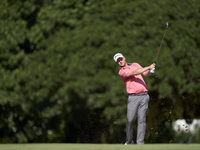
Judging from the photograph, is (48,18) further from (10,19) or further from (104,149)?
(104,149)

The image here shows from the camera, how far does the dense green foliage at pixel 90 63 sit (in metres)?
8.91

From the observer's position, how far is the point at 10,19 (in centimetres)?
991

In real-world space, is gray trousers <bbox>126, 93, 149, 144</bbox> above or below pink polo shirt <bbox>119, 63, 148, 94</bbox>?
below

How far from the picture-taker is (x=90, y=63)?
8.98 meters

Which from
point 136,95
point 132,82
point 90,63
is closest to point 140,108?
point 136,95

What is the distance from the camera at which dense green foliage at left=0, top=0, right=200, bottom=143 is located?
→ 8914 millimetres

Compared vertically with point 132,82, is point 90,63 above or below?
below

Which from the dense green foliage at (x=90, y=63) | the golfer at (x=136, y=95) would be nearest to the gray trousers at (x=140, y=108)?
the golfer at (x=136, y=95)

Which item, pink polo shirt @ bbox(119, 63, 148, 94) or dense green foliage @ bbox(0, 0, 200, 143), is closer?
pink polo shirt @ bbox(119, 63, 148, 94)

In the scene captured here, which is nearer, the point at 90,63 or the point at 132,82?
the point at 132,82

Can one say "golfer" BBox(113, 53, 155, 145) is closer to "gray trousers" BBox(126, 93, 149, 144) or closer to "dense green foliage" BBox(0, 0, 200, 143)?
"gray trousers" BBox(126, 93, 149, 144)

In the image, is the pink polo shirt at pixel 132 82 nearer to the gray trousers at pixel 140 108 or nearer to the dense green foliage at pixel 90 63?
the gray trousers at pixel 140 108

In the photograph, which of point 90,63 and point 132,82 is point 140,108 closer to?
point 132,82

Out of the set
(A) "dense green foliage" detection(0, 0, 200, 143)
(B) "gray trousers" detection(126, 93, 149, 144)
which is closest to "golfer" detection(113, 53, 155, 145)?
(B) "gray trousers" detection(126, 93, 149, 144)
